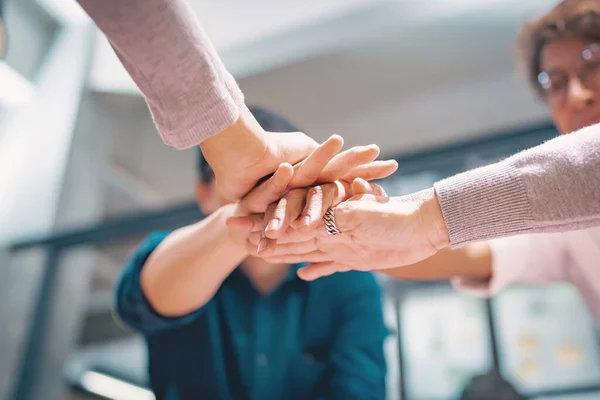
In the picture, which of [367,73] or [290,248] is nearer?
[290,248]

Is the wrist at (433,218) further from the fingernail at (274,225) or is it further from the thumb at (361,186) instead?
the fingernail at (274,225)

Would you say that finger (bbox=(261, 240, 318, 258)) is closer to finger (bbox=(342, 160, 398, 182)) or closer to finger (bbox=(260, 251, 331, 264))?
finger (bbox=(260, 251, 331, 264))

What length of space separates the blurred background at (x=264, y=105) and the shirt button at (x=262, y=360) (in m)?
0.88

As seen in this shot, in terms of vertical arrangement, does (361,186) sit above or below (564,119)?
below

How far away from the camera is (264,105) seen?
9.57 feet

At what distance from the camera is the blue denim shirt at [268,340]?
108cm

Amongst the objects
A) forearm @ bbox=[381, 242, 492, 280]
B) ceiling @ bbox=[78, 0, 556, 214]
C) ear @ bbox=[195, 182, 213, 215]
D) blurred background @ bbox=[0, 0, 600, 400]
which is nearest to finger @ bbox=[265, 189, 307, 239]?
forearm @ bbox=[381, 242, 492, 280]

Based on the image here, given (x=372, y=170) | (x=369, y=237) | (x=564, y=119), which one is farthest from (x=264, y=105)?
(x=369, y=237)

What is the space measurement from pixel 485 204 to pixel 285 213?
0.97 feet

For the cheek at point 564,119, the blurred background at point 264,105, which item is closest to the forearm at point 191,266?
the cheek at point 564,119

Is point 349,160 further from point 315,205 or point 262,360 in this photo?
point 262,360

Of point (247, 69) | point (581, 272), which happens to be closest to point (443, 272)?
point (581, 272)

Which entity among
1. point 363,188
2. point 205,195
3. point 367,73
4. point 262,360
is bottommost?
point 262,360

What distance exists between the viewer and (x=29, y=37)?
2658mm
